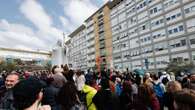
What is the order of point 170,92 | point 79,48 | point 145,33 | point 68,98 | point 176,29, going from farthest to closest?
point 79,48, point 145,33, point 176,29, point 170,92, point 68,98

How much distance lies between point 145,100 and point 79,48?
112 metres

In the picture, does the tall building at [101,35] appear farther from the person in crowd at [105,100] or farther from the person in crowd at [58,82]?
the person in crowd at [105,100]

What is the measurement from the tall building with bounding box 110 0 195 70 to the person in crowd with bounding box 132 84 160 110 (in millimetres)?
46730

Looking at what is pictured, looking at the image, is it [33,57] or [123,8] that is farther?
[33,57]

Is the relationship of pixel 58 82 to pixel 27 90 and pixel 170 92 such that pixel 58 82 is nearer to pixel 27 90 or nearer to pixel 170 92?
pixel 170 92

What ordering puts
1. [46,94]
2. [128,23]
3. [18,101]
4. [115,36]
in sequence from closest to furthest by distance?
1. [18,101]
2. [46,94]
3. [128,23]
4. [115,36]

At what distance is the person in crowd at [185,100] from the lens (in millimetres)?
2375

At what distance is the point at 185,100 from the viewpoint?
2404mm

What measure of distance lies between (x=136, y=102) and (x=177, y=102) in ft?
9.87

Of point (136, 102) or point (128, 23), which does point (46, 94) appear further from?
point (128, 23)

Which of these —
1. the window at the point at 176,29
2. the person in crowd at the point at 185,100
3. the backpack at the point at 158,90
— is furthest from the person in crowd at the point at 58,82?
the window at the point at 176,29

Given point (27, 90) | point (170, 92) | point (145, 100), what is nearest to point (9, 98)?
point (27, 90)

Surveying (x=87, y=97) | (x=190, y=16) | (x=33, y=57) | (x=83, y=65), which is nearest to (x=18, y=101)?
(x=87, y=97)

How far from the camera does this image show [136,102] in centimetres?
545
